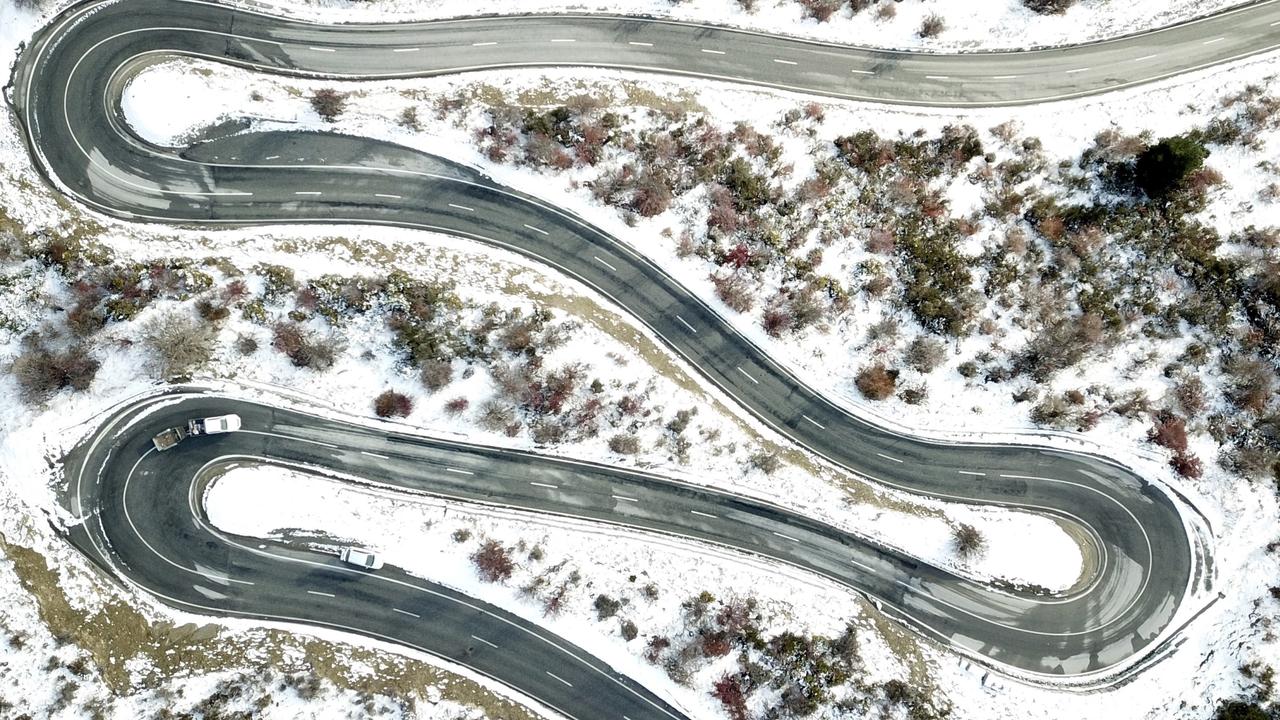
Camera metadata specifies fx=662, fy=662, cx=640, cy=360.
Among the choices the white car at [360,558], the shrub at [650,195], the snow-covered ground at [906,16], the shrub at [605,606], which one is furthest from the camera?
the snow-covered ground at [906,16]

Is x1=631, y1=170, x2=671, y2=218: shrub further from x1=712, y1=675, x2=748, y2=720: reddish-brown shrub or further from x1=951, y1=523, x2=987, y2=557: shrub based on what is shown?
x1=712, y1=675, x2=748, y2=720: reddish-brown shrub

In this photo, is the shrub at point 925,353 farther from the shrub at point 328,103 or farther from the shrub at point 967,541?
the shrub at point 328,103

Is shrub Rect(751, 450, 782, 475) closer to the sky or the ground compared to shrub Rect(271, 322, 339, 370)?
closer to the sky

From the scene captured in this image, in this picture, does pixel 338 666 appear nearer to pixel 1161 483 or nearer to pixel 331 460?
pixel 331 460

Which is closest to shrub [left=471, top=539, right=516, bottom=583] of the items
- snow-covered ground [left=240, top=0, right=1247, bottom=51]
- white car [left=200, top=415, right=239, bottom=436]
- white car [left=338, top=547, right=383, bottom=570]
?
white car [left=338, top=547, right=383, bottom=570]

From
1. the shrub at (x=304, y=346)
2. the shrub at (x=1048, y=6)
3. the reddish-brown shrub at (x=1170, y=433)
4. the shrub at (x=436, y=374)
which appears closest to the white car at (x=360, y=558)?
the shrub at (x=436, y=374)

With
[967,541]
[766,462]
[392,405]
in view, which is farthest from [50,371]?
[967,541]

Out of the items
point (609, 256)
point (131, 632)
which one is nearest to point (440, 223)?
point (609, 256)
